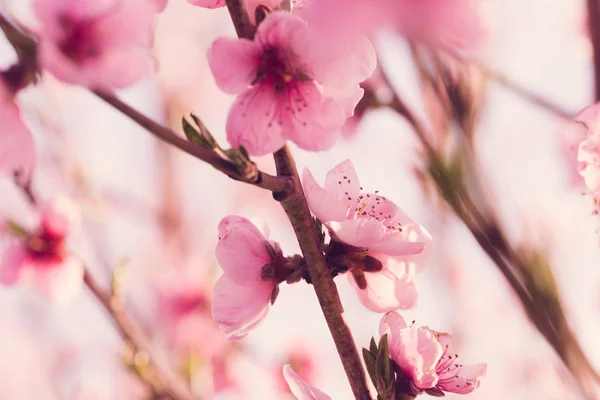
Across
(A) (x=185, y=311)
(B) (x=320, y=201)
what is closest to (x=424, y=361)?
(B) (x=320, y=201)

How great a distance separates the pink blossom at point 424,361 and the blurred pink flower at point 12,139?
50cm

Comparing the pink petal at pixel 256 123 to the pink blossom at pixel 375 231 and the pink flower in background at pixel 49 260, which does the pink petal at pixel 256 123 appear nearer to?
the pink blossom at pixel 375 231

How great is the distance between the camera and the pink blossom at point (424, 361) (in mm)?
685

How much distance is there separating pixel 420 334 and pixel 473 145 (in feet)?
1.17

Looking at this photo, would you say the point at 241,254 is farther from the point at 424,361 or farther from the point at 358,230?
the point at 424,361

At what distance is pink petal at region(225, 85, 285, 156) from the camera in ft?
2.04

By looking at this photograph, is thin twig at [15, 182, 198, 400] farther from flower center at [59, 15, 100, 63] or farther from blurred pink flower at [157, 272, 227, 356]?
blurred pink flower at [157, 272, 227, 356]

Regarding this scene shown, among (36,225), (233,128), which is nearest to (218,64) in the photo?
(233,128)

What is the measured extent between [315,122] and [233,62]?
125 mm

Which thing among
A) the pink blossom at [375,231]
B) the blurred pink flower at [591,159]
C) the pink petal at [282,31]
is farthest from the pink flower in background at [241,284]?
the blurred pink flower at [591,159]

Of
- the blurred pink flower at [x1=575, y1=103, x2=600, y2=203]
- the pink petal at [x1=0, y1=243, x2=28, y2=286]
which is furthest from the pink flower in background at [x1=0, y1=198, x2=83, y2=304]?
the blurred pink flower at [x1=575, y1=103, x2=600, y2=203]

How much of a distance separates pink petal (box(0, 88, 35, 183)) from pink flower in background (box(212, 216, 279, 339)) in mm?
254

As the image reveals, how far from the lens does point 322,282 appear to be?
26.1 inches

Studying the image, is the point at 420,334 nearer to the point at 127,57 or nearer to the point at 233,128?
the point at 233,128
